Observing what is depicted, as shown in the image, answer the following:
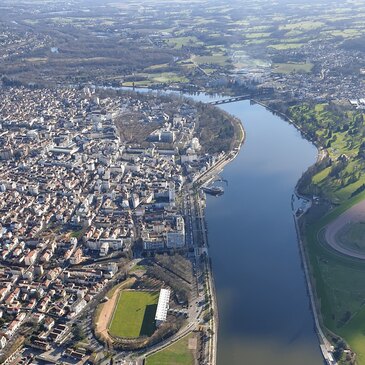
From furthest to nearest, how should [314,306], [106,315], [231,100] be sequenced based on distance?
[231,100], [314,306], [106,315]

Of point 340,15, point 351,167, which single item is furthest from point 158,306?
point 340,15

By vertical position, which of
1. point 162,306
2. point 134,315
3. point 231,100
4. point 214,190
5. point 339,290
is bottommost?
point 231,100

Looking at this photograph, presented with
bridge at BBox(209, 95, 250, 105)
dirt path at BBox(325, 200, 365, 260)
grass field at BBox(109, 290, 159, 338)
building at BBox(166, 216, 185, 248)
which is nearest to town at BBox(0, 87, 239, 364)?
building at BBox(166, 216, 185, 248)

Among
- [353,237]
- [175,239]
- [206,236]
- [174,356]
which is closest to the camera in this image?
[174,356]

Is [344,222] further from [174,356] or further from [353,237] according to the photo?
[174,356]

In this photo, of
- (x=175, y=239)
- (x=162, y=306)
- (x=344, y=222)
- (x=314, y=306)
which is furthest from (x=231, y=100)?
(x=162, y=306)

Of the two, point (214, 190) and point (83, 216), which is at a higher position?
point (83, 216)
